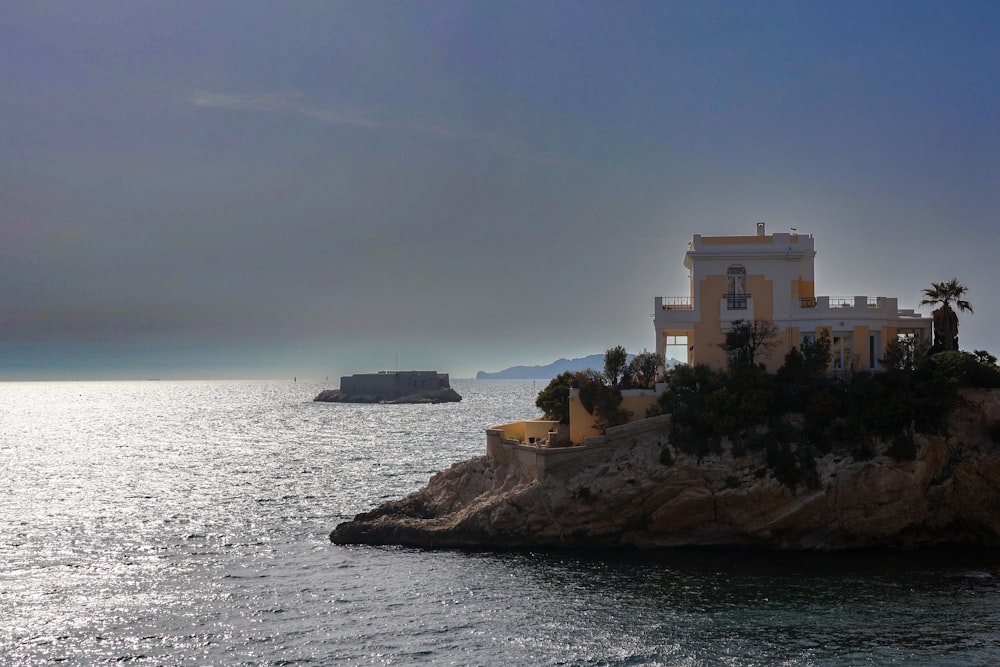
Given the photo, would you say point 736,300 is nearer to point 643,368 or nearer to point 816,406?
point 643,368

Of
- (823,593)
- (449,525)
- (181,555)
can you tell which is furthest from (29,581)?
(823,593)

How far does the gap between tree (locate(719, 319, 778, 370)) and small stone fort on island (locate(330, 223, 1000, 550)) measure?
1.58 metres

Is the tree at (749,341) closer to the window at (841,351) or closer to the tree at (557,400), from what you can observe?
the window at (841,351)

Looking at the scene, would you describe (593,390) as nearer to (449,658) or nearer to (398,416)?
(449,658)

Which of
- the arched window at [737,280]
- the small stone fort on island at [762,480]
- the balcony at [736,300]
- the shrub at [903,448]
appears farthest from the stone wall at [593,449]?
the shrub at [903,448]

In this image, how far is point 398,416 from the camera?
161 meters

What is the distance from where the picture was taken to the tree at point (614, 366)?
49.6 meters

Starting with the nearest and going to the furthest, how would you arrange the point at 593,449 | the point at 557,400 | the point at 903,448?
the point at 903,448, the point at 593,449, the point at 557,400

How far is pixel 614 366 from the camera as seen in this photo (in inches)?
1955

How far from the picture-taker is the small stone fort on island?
41688mm

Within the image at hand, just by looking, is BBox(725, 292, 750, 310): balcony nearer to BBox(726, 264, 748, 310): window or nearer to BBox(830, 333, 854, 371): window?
BBox(726, 264, 748, 310): window

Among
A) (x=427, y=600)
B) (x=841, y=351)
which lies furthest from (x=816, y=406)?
(x=427, y=600)

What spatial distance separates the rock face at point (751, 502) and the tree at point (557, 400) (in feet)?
21.1

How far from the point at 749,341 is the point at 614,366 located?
7810mm
